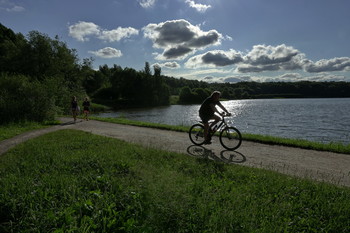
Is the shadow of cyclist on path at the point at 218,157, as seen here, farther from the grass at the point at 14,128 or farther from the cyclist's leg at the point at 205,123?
the grass at the point at 14,128

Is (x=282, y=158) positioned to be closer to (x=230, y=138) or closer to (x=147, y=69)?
(x=230, y=138)

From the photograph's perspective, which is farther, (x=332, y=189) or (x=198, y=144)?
(x=198, y=144)

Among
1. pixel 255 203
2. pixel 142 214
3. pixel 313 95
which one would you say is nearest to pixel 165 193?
pixel 142 214

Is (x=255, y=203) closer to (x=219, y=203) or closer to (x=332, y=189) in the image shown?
(x=219, y=203)

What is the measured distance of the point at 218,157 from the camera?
6891 mm

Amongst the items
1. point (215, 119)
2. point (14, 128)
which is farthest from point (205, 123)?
point (14, 128)

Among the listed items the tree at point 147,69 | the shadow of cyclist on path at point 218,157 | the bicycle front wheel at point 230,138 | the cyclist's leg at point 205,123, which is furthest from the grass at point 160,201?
the tree at point 147,69

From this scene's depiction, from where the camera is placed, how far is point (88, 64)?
1885 inches

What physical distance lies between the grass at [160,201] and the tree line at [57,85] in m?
12.7

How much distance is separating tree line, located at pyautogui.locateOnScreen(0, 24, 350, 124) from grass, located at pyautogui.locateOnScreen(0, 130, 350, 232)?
1275cm

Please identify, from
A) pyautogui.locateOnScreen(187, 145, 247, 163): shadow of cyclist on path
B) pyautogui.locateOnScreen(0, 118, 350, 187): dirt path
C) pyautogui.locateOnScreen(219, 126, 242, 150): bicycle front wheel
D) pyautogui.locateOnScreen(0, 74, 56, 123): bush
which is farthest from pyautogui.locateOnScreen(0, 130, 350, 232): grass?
pyautogui.locateOnScreen(0, 74, 56, 123): bush

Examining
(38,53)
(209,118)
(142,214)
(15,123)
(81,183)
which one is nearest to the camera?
(142,214)

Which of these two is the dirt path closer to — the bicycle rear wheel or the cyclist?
the bicycle rear wheel

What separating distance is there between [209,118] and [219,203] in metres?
4.82
